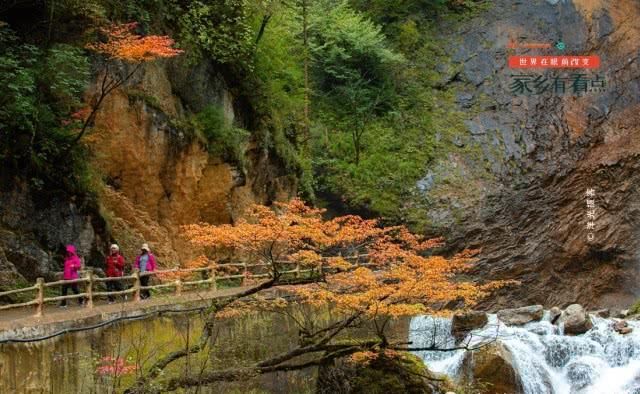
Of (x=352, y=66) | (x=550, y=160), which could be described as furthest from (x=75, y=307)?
(x=550, y=160)

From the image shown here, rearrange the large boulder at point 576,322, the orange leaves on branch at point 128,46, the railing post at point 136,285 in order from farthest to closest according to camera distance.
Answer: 1. the large boulder at point 576,322
2. the orange leaves on branch at point 128,46
3. the railing post at point 136,285

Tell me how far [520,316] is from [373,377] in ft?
22.1

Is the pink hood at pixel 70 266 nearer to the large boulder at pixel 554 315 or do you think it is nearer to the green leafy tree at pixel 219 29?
the green leafy tree at pixel 219 29

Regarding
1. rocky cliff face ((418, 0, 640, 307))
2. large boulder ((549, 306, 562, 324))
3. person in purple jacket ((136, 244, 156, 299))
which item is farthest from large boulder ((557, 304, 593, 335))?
person in purple jacket ((136, 244, 156, 299))

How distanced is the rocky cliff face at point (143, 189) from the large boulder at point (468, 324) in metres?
6.36

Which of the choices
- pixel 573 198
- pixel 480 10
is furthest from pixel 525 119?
pixel 480 10

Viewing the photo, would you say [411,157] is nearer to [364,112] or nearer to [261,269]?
[364,112]

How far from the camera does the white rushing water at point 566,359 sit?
15023 millimetres

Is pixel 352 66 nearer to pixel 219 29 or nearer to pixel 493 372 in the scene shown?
pixel 219 29

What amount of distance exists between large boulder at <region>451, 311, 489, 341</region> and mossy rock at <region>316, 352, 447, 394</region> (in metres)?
4.58

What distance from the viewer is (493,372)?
14531mm

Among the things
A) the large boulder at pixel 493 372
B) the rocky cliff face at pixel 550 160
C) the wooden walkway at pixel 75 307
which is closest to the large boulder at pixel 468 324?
the large boulder at pixel 493 372

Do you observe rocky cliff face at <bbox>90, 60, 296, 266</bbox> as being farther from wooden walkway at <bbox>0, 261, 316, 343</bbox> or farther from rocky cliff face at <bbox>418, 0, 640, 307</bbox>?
rocky cliff face at <bbox>418, 0, 640, 307</bbox>

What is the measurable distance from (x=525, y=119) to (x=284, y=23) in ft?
36.6
